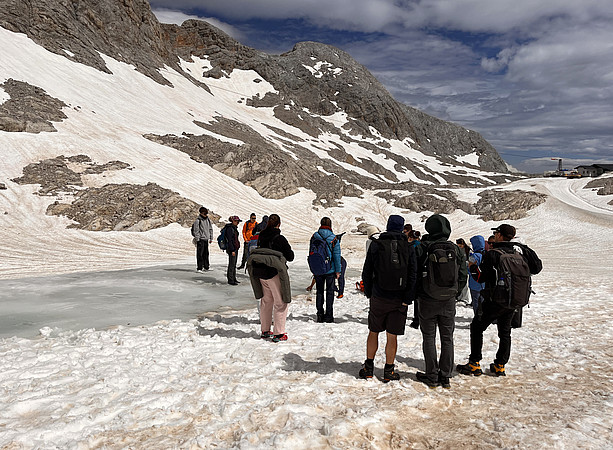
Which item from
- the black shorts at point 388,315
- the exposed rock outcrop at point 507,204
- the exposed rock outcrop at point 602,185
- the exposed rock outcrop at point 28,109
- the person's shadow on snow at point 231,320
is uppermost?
the exposed rock outcrop at point 28,109

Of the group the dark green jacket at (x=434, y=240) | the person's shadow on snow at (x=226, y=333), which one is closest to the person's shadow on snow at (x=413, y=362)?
the dark green jacket at (x=434, y=240)

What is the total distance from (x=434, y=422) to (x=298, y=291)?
8.65 metres

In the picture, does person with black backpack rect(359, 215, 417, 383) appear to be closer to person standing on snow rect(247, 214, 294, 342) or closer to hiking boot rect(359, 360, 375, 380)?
hiking boot rect(359, 360, 375, 380)

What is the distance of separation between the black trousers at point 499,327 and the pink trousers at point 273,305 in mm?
3147

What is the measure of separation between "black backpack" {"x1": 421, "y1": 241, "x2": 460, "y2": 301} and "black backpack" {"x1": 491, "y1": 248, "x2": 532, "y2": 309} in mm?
669

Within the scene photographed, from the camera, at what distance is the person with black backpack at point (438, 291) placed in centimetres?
494

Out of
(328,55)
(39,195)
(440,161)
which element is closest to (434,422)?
(39,195)

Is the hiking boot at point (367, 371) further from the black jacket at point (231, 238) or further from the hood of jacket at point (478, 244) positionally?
the black jacket at point (231, 238)

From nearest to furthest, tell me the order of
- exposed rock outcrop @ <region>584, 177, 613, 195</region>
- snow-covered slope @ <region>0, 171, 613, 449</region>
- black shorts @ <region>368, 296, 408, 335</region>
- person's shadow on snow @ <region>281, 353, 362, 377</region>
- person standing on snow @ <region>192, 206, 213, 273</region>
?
snow-covered slope @ <region>0, 171, 613, 449</region>
black shorts @ <region>368, 296, 408, 335</region>
person's shadow on snow @ <region>281, 353, 362, 377</region>
person standing on snow @ <region>192, 206, 213, 273</region>
exposed rock outcrop @ <region>584, 177, 613, 195</region>

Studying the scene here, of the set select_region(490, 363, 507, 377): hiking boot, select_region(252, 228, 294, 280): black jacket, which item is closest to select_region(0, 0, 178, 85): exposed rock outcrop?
select_region(252, 228, 294, 280): black jacket

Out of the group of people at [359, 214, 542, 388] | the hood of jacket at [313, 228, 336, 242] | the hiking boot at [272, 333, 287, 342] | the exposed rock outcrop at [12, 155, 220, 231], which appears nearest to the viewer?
the group of people at [359, 214, 542, 388]

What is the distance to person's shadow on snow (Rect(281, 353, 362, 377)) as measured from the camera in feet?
18.6

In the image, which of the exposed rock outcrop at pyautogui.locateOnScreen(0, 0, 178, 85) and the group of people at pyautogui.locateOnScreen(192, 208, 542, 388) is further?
the exposed rock outcrop at pyautogui.locateOnScreen(0, 0, 178, 85)

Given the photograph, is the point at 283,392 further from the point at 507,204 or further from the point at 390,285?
the point at 507,204
